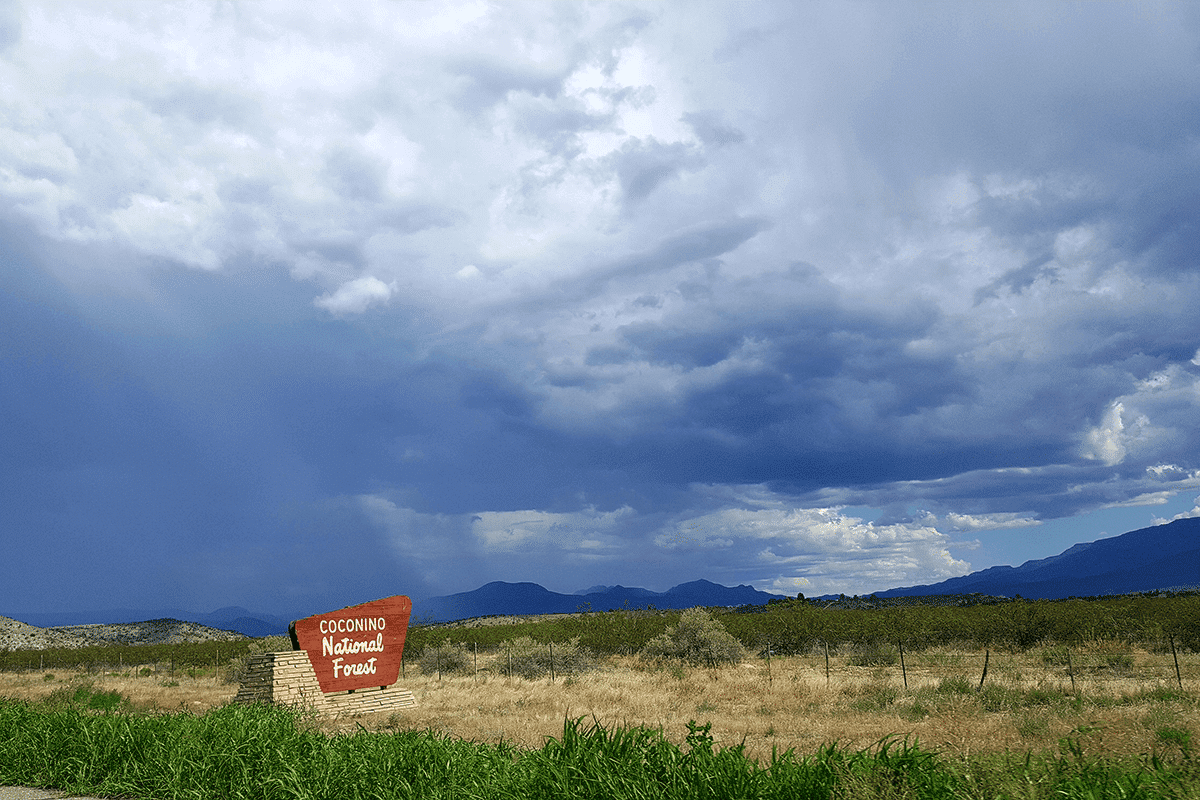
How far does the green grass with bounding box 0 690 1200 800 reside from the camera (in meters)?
6.23

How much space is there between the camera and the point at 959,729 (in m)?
15.9

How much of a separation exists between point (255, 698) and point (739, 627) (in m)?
44.3

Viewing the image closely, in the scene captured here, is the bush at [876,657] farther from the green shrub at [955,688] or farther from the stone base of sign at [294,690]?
the stone base of sign at [294,690]

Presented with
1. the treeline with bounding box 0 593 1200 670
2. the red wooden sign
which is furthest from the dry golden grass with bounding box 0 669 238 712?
the red wooden sign

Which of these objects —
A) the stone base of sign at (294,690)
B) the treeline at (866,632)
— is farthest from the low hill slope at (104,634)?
the stone base of sign at (294,690)

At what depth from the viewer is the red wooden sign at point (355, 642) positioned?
22.0 meters

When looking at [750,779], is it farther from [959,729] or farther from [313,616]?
[313,616]

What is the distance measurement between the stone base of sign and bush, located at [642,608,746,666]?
2333 centimetres

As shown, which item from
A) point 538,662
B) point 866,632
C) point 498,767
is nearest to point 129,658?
point 538,662

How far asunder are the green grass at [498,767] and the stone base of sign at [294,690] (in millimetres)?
7337

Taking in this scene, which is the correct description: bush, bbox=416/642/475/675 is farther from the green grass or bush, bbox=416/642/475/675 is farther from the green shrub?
the green grass

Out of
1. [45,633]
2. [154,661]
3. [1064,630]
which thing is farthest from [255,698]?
[45,633]

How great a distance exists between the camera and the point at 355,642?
74.7 ft

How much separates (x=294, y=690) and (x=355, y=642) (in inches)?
96.0
